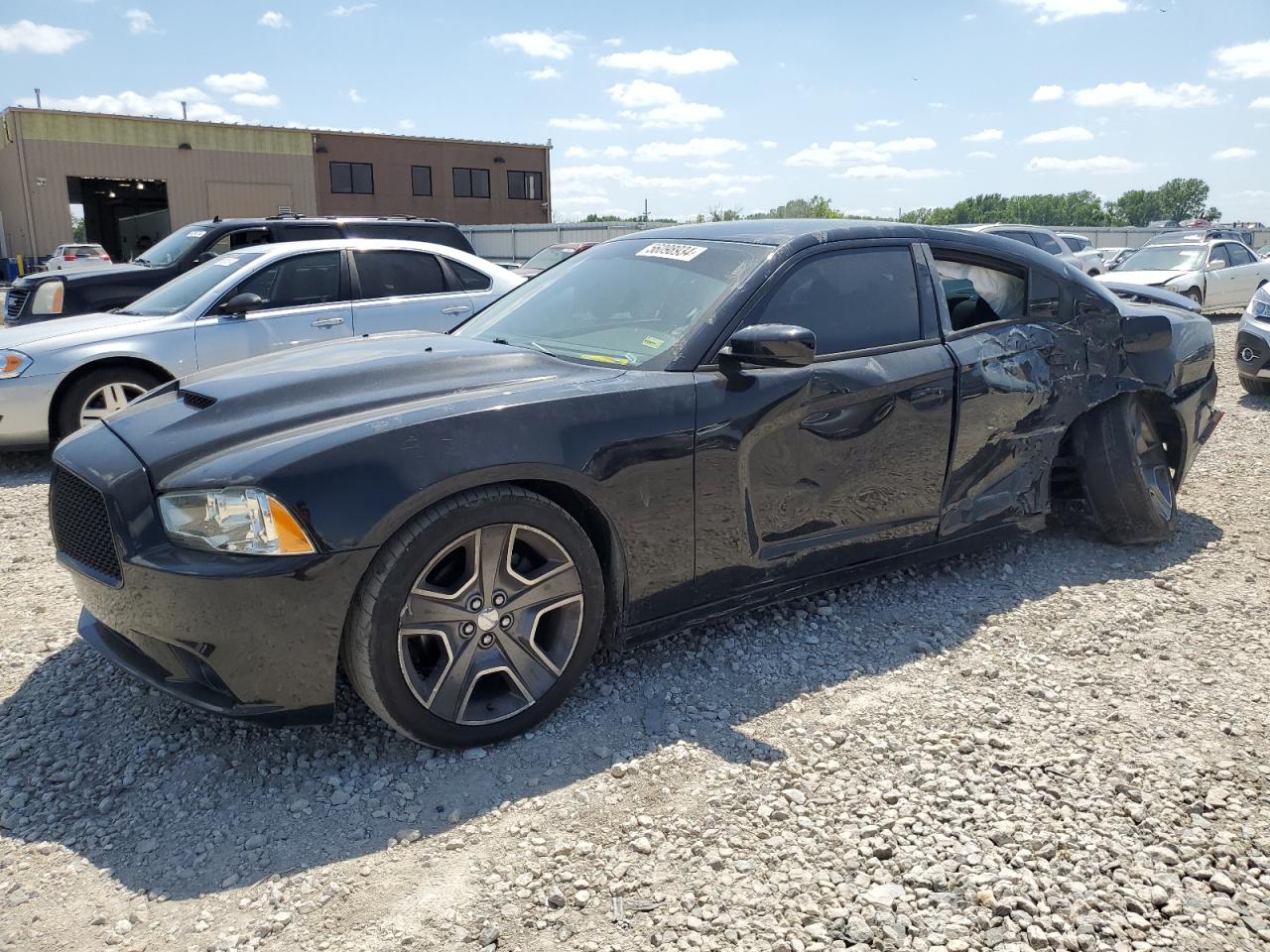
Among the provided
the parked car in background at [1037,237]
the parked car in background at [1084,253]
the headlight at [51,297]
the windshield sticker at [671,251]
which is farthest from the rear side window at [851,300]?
the parked car in background at [1084,253]

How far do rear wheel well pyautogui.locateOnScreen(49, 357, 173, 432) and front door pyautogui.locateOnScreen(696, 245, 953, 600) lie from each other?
502 cm

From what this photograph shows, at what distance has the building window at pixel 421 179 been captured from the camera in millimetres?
46906

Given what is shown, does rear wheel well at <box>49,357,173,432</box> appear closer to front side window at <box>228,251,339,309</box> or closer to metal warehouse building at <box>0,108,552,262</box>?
front side window at <box>228,251,339,309</box>

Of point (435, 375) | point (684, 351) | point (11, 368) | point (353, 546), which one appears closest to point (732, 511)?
point (684, 351)

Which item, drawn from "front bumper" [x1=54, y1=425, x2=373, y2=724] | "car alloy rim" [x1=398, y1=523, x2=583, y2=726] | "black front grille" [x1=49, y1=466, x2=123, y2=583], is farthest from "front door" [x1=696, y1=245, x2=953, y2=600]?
"black front grille" [x1=49, y1=466, x2=123, y2=583]

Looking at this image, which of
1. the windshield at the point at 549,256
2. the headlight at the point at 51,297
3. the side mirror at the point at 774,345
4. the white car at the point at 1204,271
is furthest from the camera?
the windshield at the point at 549,256

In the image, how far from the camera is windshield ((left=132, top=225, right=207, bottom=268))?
8.73 meters

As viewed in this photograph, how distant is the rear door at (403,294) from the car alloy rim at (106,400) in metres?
1.64

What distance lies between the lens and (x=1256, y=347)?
29.1 ft

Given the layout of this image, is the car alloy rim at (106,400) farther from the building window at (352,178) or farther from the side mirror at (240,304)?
the building window at (352,178)

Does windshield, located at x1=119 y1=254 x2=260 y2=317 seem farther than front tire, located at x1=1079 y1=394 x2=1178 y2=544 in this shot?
Yes

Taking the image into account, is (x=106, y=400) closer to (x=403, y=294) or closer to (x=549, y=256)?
(x=403, y=294)

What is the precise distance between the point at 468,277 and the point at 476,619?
5524 millimetres

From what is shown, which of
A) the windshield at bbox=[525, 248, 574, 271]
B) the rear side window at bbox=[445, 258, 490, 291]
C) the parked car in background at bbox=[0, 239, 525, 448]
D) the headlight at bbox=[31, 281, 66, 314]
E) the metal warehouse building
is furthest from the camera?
the metal warehouse building
